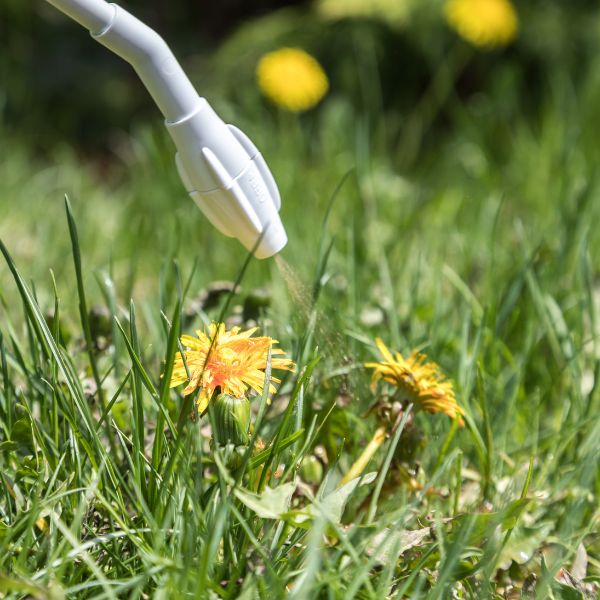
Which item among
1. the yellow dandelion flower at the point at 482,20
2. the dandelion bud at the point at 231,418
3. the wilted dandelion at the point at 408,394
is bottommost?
the wilted dandelion at the point at 408,394

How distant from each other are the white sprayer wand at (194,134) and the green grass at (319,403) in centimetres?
12

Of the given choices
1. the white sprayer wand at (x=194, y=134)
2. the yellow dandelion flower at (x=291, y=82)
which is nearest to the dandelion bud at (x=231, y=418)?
the white sprayer wand at (x=194, y=134)

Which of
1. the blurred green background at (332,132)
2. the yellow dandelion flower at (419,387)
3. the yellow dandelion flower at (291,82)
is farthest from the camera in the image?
the yellow dandelion flower at (291,82)

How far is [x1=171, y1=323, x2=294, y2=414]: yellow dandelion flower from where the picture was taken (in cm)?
111

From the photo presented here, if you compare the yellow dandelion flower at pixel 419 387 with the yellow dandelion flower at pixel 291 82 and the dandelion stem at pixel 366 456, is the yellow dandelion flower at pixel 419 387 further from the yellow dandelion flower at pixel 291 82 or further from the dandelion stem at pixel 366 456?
the yellow dandelion flower at pixel 291 82

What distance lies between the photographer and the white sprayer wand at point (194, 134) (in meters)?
1.11

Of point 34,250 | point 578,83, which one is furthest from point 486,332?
point 578,83

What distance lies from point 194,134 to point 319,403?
0.50 metres

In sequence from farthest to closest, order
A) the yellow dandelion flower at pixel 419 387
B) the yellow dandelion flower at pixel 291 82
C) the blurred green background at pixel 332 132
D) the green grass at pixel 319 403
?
1. the yellow dandelion flower at pixel 291 82
2. the blurred green background at pixel 332 132
3. the yellow dandelion flower at pixel 419 387
4. the green grass at pixel 319 403

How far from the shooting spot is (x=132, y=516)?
1.23 m

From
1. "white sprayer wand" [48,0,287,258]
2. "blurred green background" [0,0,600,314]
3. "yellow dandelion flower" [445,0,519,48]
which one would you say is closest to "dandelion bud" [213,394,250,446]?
"white sprayer wand" [48,0,287,258]

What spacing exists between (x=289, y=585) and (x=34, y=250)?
1.60 meters

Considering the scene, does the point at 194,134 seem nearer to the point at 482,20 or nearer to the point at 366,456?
the point at 366,456

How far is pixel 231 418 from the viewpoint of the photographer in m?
1.10
